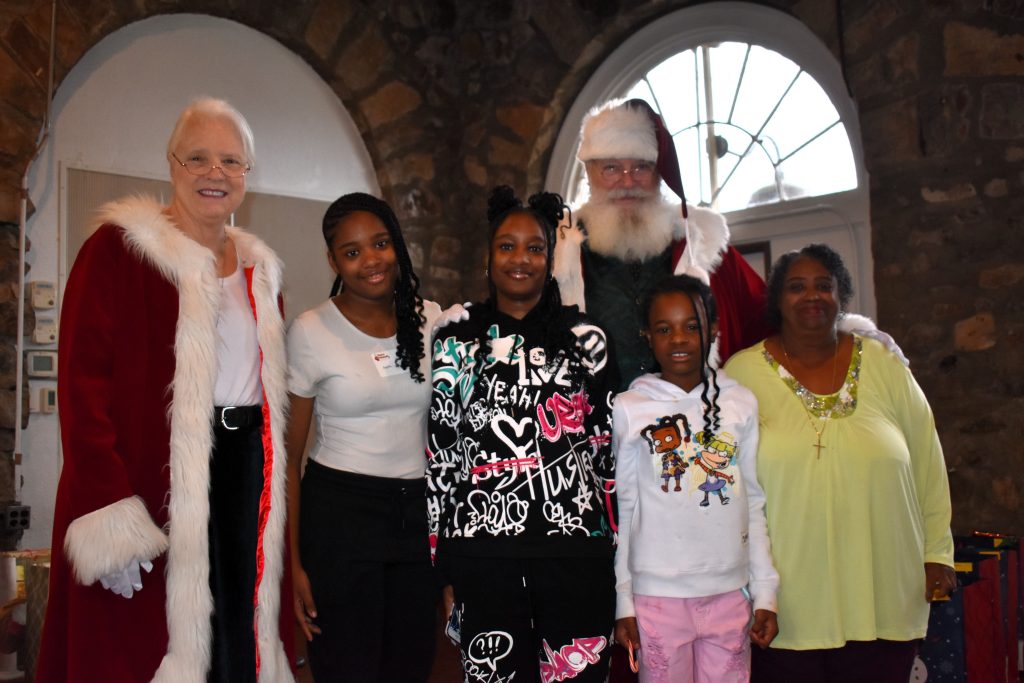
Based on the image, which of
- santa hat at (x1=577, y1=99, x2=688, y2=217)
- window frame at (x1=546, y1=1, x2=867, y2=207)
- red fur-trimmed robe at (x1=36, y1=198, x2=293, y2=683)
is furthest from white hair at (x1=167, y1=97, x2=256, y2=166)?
window frame at (x1=546, y1=1, x2=867, y2=207)

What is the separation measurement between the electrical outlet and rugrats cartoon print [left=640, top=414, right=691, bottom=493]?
2.57 metres

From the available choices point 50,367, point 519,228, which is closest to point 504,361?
point 519,228

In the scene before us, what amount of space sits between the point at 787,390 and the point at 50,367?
2.81 m

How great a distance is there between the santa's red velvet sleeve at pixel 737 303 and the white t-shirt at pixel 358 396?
35.0 inches

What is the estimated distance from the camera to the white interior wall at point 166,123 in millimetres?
3449

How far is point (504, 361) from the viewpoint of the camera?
1.84m

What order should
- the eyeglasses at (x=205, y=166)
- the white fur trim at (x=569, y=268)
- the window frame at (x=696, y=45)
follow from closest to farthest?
the eyeglasses at (x=205, y=166)
the white fur trim at (x=569, y=268)
the window frame at (x=696, y=45)

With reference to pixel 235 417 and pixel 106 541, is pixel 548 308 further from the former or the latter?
pixel 106 541

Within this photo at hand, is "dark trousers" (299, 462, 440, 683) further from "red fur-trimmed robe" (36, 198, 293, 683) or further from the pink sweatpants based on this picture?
the pink sweatpants

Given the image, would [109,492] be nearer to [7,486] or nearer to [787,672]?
[787,672]

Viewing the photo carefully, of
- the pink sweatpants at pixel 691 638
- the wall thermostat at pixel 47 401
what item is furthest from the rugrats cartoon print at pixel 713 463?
the wall thermostat at pixel 47 401

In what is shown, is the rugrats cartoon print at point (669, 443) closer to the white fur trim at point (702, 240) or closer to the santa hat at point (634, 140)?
the white fur trim at point (702, 240)

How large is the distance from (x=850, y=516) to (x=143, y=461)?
4.85 feet

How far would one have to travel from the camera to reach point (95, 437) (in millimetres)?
1673
